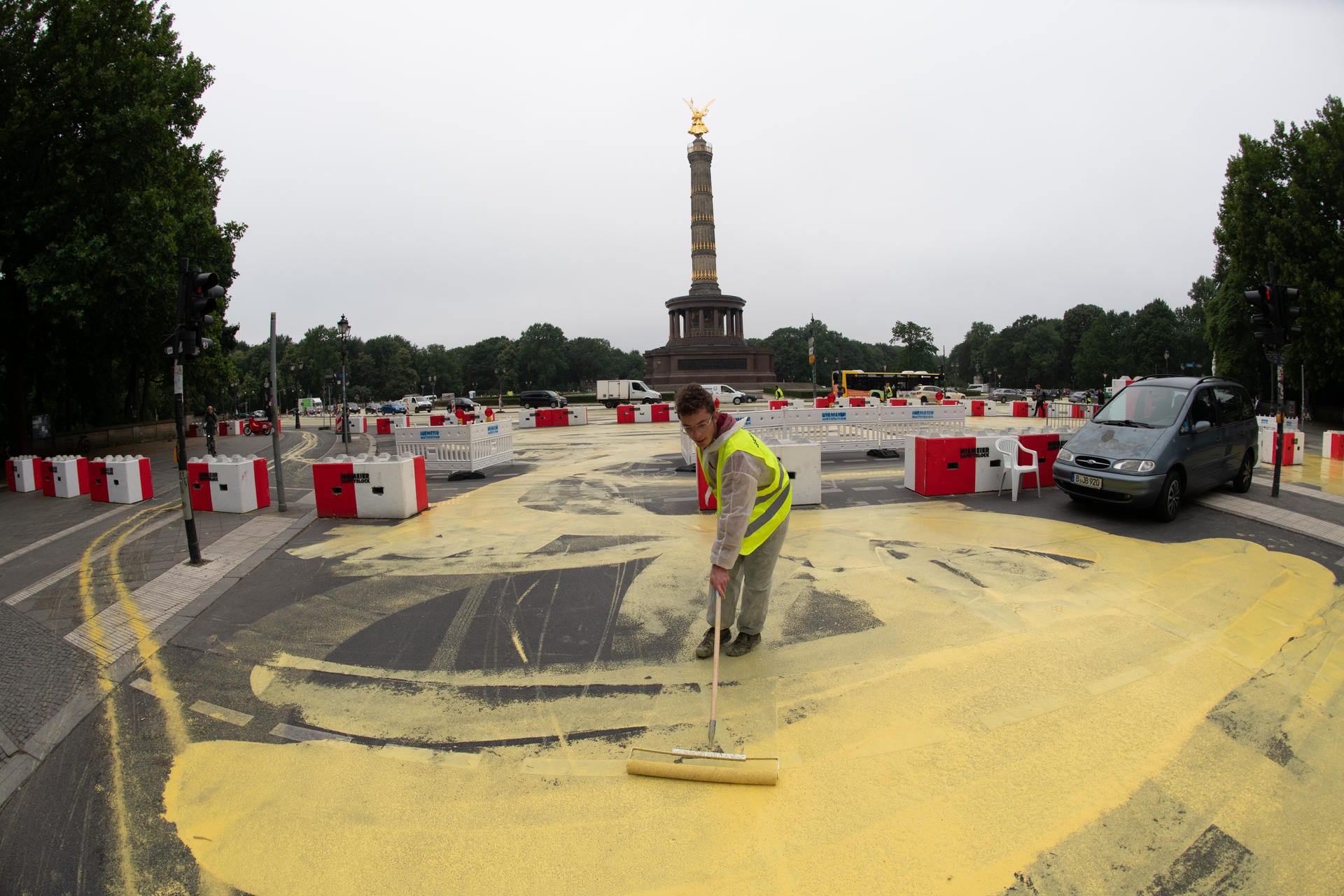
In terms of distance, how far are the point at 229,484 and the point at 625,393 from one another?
4616cm

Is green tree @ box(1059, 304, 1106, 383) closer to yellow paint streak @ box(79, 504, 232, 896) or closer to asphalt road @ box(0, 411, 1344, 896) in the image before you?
asphalt road @ box(0, 411, 1344, 896)

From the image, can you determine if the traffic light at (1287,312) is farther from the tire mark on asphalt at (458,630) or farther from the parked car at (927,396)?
the parked car at (927,396)

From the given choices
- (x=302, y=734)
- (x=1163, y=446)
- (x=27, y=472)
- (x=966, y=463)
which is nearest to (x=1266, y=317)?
(x=1163, y=446)

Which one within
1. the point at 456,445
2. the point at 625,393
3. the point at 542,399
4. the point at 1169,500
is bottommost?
the point at 1169,500

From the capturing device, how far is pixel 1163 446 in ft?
27.7

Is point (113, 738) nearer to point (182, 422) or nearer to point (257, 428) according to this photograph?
point (182, 422)

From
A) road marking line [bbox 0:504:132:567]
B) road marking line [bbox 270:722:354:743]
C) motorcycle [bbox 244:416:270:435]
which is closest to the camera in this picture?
road marking line [bbox 270:722:354:743]

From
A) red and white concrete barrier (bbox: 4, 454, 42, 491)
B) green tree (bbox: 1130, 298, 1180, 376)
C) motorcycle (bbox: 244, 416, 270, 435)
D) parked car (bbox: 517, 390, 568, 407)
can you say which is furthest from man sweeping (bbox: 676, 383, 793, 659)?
green tree (bbox: 1130, 298, 1180, 376)

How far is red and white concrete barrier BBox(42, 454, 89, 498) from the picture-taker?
45.5 ft

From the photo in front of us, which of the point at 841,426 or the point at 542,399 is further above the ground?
the point at 542,399

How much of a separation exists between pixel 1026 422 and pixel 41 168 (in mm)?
34705

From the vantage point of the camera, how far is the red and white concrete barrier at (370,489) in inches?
396

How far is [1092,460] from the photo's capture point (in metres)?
8.77

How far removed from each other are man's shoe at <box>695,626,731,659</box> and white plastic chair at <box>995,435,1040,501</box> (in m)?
6.57
